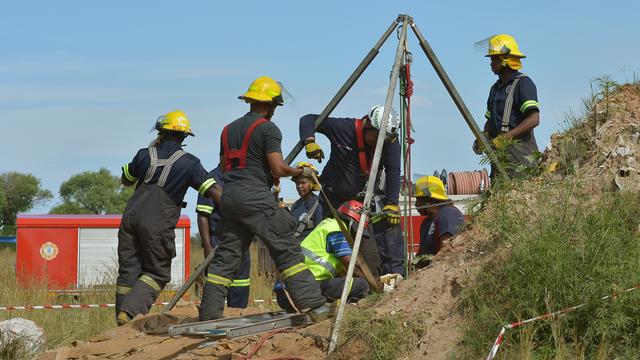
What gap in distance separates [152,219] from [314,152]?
1.88 m

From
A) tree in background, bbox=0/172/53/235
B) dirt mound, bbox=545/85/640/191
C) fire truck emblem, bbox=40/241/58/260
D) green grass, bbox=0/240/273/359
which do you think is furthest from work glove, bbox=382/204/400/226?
tree in background, bbox=0/172/53/235

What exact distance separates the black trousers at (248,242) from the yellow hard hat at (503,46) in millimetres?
2486

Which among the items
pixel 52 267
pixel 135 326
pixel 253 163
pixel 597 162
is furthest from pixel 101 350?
pixel 52 267

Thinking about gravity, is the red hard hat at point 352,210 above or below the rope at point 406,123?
below

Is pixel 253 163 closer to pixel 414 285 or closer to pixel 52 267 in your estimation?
pixel 414 285

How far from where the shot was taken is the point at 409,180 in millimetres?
8086

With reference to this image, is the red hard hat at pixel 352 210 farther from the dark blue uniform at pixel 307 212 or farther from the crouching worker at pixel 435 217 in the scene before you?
the dark blue uniform at pixel 307 212

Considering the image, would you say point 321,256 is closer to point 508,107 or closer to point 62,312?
point 508,107

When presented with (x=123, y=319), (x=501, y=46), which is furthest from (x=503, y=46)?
(x=123, y=319)

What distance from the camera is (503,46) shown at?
29.4ft

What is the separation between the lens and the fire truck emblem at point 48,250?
1675 cm

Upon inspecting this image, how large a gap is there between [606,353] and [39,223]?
41.3ft

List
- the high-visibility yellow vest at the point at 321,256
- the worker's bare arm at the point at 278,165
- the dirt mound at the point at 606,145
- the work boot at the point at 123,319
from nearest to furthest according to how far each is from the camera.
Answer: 1. the dirt mound at the point at 606,145
2. the worker's bare arm at the point at 278,165
3. the high-visibility yellow vest at the point at 321,256
4. the work boot at the point at 123,319

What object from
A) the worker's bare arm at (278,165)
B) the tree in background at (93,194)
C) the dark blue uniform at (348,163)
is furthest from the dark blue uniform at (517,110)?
the tree in background at (93,194)
